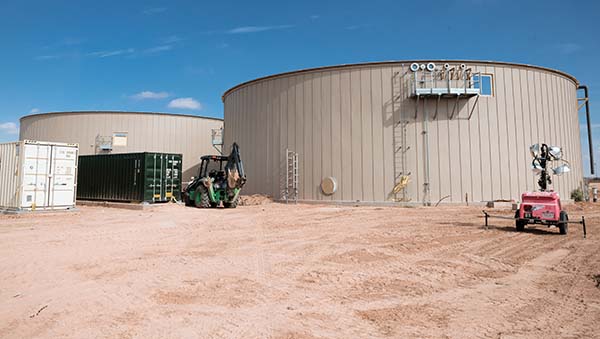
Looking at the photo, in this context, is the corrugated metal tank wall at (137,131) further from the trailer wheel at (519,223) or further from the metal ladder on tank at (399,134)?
the trailer wheel at (519,223)

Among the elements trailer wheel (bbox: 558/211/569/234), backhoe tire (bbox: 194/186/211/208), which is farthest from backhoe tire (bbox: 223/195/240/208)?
trailer wheel (bbox: 558/211/569/234)

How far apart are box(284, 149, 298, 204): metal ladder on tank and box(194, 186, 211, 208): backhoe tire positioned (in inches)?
177

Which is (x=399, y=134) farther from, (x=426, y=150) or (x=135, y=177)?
(x=135, y=177)

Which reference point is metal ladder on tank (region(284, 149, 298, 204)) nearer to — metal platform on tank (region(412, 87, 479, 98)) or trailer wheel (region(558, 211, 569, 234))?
metal platform on tank (region(412, 87, 479, 98))

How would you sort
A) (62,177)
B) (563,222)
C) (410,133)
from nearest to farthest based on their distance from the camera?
(563,222), (62,177), (410,133)

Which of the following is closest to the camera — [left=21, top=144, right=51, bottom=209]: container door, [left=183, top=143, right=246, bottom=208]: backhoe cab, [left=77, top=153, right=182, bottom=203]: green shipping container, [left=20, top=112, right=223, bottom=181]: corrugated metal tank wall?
[left=21, top=144, right=51, bottom=209]: container door

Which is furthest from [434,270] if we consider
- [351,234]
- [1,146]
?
[1,146]

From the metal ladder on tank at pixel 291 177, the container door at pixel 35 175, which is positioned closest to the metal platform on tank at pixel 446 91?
the metal ladder on tank at pixel 291 177

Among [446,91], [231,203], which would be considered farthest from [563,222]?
[231,203]

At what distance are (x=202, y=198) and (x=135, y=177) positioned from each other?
3.91 meters

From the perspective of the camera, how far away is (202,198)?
717 inches

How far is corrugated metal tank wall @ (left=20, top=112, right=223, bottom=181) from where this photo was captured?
108 ft

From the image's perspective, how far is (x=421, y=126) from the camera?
19094 millimetres

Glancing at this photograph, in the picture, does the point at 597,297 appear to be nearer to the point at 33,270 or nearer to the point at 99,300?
the point at 99,300
